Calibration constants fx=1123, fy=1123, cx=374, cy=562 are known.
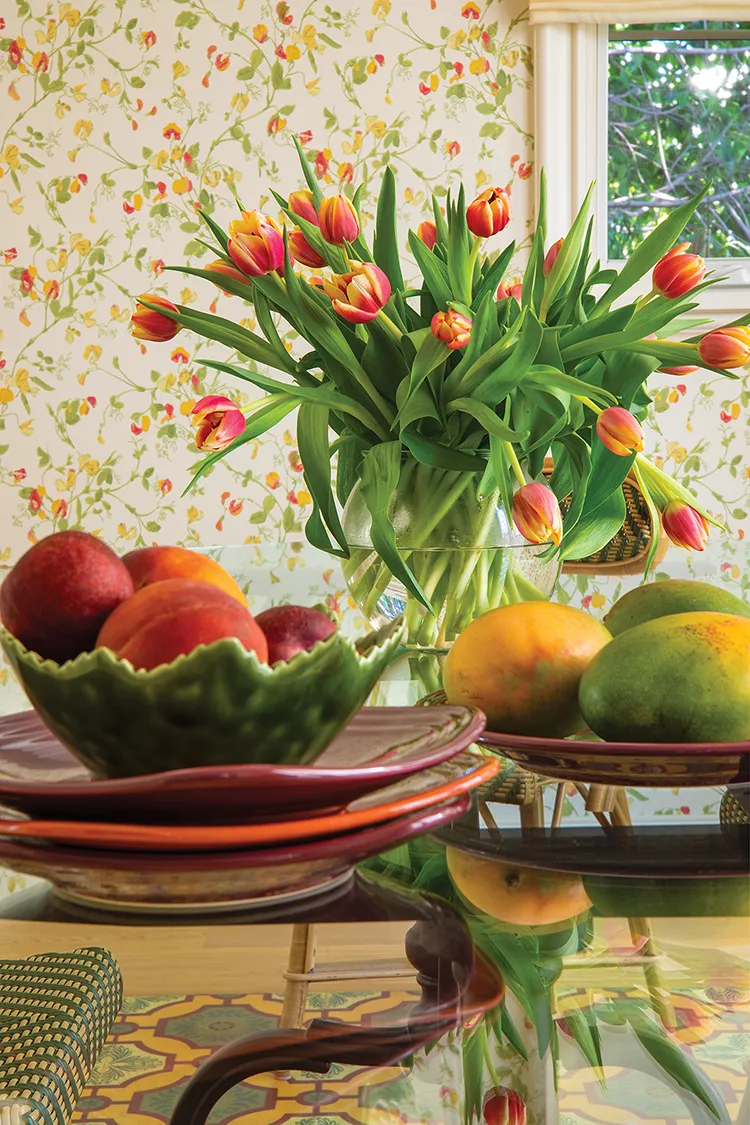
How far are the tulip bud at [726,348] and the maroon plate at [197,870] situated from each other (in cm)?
49

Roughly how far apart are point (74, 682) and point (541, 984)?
19cm

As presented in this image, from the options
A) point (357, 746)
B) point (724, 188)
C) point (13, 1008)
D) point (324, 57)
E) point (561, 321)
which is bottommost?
point (13, 1008)

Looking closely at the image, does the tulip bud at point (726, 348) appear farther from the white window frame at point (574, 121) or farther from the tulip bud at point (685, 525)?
the white window frame at point (574, 121)

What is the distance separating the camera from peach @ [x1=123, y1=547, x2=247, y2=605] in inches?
18.6

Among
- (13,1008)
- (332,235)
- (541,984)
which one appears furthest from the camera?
(332,235)

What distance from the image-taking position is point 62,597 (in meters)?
0.43

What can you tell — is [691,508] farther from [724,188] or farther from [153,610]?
[724,188]

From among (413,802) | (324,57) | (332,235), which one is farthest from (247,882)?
(324,57)

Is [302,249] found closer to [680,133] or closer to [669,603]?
[669,603]

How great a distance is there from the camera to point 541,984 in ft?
1.21

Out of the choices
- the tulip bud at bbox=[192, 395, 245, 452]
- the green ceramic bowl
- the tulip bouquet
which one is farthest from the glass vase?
the green ceramic bowl

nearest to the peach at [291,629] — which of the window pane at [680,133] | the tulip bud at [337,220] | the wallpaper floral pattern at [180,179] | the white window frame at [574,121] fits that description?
the tulip bud at [337,220]

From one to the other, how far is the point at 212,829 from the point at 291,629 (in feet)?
0.35

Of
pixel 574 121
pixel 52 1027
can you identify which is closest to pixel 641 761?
pixel 52 1027
